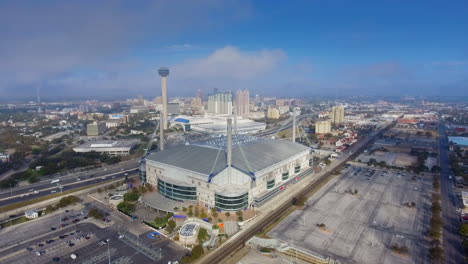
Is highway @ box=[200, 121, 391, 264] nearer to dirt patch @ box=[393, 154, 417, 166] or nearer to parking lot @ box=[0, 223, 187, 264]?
parking lot @ box=[0, 223, 187, 264]

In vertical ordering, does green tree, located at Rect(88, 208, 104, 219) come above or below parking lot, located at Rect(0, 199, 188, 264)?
above

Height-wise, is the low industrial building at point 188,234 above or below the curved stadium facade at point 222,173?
below

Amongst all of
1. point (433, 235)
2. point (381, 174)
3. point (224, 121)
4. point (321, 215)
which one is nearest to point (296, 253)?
point (321, 215)

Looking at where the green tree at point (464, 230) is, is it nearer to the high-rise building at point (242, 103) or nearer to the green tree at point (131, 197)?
the green tree at point (131, 197)

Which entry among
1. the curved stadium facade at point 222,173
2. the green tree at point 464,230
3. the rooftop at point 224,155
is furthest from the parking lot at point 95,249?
the green tree at point 464,230

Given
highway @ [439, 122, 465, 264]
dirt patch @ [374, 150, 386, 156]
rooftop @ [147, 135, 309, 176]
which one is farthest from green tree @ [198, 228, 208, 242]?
dirt patch @ [374, 150, 386, 156]

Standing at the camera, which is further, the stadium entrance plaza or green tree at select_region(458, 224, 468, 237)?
green tree at select_region(458, 224, 468, 237)

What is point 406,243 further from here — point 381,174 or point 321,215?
point 381,174

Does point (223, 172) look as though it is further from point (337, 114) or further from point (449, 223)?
point (337, 114)
